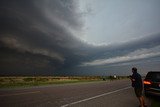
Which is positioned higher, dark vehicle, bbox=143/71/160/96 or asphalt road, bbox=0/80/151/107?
dark vehicle, bbox=143/71/160/96

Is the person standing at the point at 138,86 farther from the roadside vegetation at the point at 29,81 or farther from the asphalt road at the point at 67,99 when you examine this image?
the roadside vegetation at the point at 29,81

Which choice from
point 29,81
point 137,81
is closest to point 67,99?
point 137,81

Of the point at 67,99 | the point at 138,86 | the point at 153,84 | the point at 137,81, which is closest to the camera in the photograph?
the point at 138,86

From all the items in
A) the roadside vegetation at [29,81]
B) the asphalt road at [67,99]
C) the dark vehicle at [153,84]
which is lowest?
the asphalt road at [67,99]

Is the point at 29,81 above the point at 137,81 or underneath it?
above

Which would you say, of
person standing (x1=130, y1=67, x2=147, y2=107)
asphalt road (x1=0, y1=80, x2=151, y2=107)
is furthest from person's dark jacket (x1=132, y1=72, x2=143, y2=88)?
asphalt road (x1=0, y1=80, x2=151, y2=107)

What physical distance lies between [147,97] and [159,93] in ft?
5.70

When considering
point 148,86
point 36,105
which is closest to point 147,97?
point 148,86

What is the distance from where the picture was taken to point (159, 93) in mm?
11406

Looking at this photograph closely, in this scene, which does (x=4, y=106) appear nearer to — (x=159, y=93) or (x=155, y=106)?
(x=155, y=106)

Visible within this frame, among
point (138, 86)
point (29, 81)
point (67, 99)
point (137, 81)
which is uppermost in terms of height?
point (29, 81)

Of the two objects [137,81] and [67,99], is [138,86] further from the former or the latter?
[67,99]

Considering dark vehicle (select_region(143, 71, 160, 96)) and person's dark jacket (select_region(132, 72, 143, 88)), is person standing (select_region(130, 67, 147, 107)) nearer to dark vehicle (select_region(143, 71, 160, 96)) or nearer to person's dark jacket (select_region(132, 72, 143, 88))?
person's dark jacket (select_region(132, 72, 143, 88))

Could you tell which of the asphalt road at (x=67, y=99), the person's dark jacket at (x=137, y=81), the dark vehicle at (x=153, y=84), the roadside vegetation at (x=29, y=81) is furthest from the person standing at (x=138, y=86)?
the roadside vegetation at (x=29, y=81)
